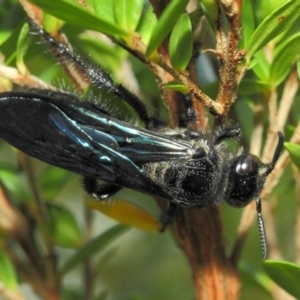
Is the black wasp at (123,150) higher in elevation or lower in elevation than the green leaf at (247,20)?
lower

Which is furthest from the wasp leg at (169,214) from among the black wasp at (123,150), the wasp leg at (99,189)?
the wasp leg at (99,189)

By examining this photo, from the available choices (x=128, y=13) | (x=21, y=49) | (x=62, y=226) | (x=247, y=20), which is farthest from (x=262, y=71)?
(x=62, y=226)

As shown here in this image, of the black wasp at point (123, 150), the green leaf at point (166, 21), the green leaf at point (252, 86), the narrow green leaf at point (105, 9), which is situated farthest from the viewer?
the black wasp at point (123, 150)

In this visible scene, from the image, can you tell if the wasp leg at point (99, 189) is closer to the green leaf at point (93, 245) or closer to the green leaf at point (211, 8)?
the green leaf at point (93, 245)

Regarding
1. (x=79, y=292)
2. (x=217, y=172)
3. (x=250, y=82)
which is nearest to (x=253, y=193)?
(x=217, y=172)

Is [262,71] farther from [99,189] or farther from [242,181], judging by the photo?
[99,189]

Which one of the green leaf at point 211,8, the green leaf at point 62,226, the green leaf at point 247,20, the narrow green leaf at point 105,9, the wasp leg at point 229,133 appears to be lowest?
the green leaf at point 62,226

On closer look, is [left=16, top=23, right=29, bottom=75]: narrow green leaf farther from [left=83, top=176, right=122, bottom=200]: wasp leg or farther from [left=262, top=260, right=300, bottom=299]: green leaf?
[left=262, top=260, right=300, bottom=299]: green leaf
